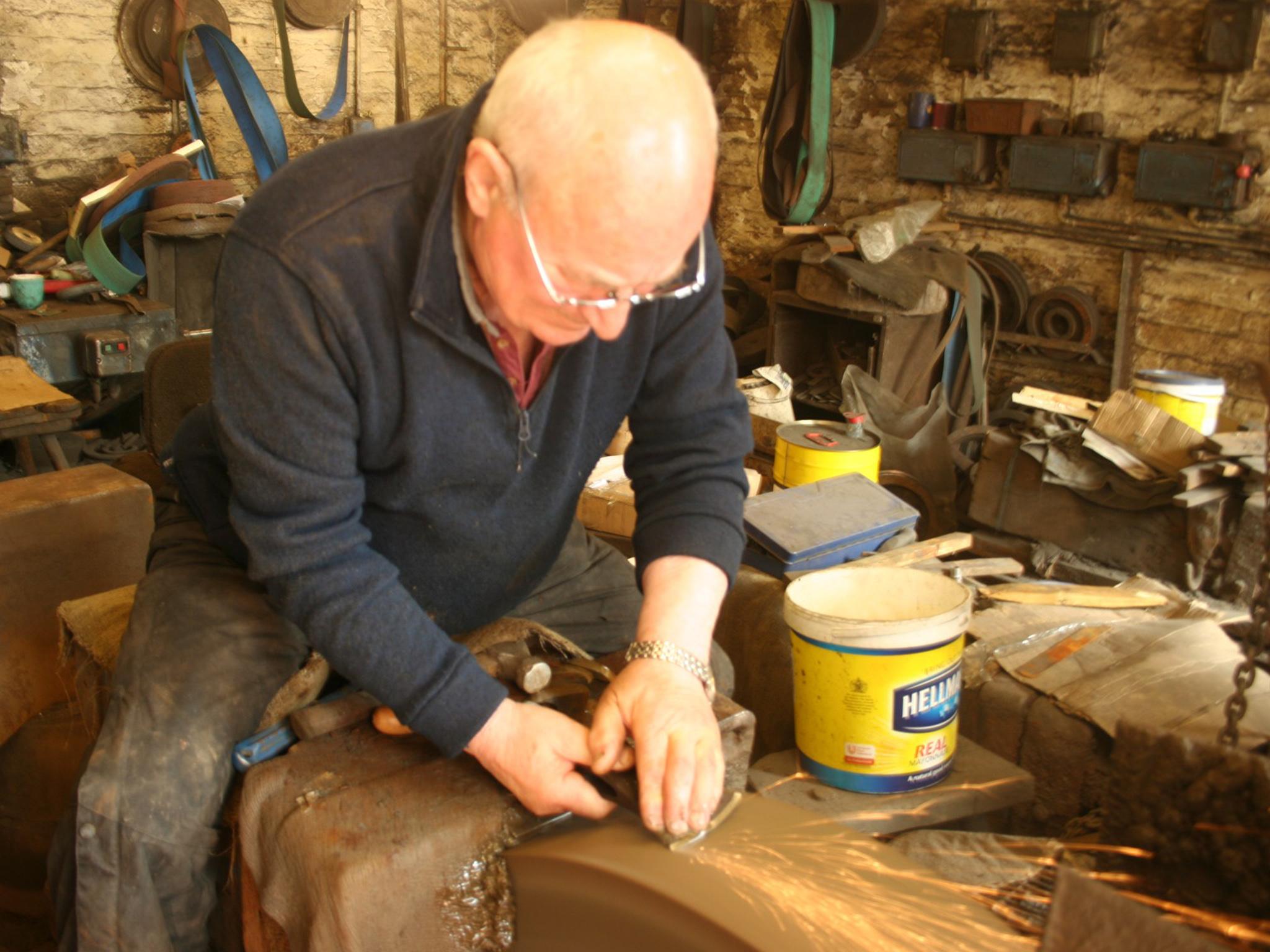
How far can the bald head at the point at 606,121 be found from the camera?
4.52ft

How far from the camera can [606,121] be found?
1.37 metres

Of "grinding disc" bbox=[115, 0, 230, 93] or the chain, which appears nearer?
the chain

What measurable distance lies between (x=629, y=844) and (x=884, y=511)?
1.80 m

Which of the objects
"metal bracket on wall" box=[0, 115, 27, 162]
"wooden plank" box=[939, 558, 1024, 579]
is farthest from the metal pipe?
"metal bracket on wall" box=[0, 115, 27, 162]

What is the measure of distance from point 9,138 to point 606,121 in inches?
220

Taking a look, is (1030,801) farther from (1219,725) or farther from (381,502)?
(381,502)

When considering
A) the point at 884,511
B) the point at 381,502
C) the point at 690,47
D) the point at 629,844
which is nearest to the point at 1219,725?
the point at 884,511

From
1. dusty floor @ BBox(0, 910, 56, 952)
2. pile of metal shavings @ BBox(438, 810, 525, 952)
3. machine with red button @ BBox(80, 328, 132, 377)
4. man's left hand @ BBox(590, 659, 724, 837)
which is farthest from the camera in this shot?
machine with red button @ BBox(80, 328, 132, 377)

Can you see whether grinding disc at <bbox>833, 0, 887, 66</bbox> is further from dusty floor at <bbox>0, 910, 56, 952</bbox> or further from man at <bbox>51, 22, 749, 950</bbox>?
dusty floor at <bbox>0, 910, 56, 952</bbox>

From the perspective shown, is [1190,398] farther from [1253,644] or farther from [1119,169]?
[1253,644]

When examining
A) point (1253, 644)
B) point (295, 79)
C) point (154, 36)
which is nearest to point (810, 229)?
point (295, 79)

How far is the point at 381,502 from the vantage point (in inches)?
72.0

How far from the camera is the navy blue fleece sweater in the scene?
1602 mm

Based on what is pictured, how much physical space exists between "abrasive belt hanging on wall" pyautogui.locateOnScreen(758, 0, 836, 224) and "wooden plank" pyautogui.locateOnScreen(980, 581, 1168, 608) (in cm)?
296
